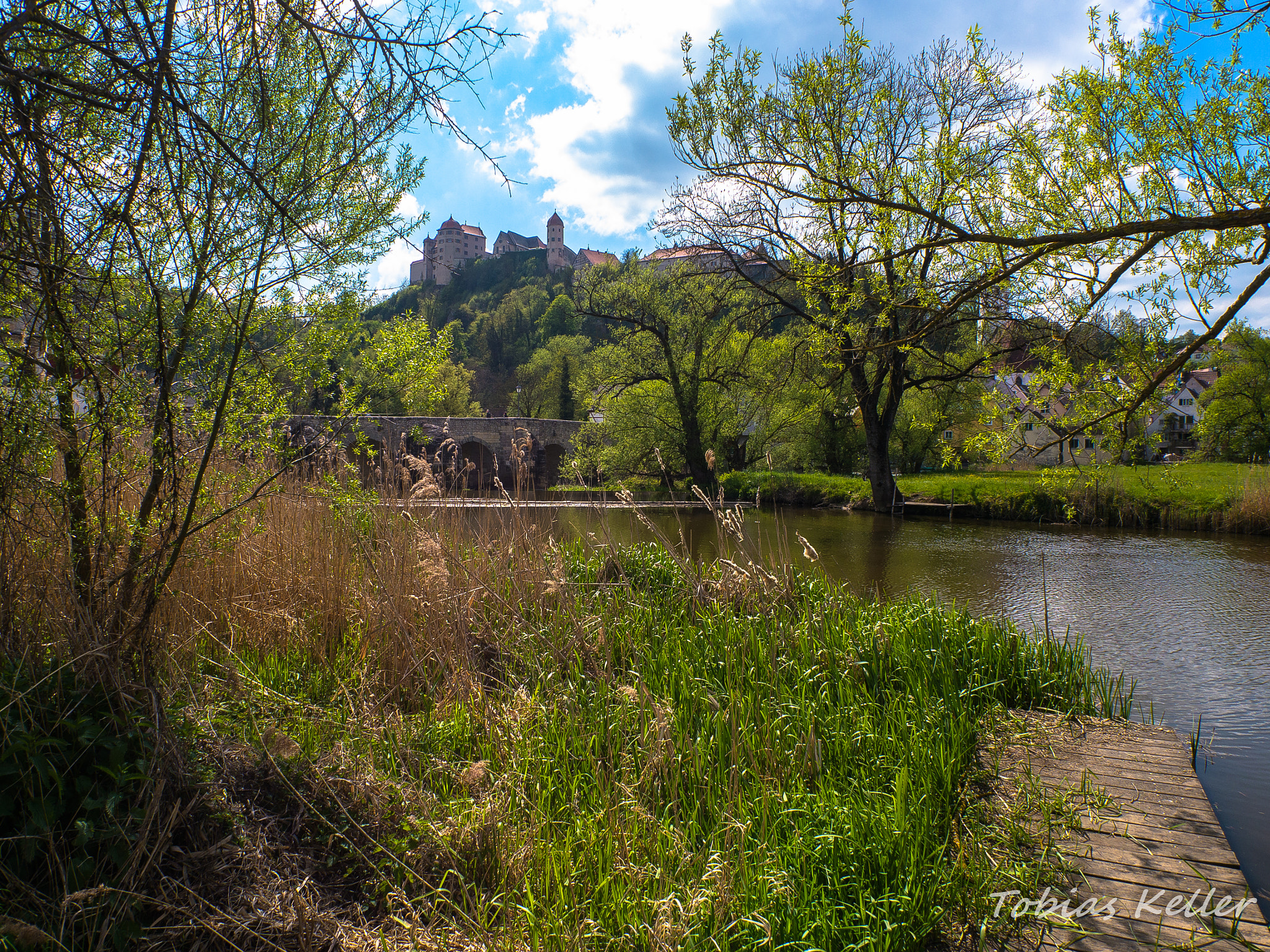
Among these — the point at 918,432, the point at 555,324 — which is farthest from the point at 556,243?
the point at 918,432

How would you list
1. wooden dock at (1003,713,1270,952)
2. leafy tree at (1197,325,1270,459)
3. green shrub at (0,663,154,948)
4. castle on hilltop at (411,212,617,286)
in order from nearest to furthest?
1. green shrub at (0,663,154,948)
2. wooden dock at (1003,713,1270,952)
3. leafy tree at (1197,325,1270,459)
4. castle on hilltop at (411,212,617,286)

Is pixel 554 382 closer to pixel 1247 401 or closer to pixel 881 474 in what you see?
pixel 881 474

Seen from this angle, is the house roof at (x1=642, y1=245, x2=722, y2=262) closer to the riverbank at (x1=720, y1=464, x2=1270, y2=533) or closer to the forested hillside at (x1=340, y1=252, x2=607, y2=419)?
the forested hillside at (x1=340, y1=252, x2=607, y2=419)

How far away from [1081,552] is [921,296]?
774 centimetres

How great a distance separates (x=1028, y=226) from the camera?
628 cm

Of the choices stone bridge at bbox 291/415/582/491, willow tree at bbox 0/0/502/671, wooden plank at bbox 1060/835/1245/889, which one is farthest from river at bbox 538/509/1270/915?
stone bridge at bbox 291/415/582/491

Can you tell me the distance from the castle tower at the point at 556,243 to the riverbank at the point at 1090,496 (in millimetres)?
72712

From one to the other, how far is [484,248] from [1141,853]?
349 feet

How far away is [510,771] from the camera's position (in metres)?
Result: 2.87

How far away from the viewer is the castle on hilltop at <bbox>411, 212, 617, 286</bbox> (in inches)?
3410

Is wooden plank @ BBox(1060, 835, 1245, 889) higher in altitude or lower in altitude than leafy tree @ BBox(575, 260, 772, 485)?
lower

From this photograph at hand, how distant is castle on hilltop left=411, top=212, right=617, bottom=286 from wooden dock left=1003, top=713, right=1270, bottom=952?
8438 cm

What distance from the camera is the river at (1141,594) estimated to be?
4.13m

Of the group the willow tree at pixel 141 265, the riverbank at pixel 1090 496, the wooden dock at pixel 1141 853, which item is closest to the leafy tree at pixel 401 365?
the willow tree at pixel 141 265
